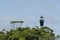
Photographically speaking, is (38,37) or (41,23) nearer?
(38,37)

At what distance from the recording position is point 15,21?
65.2 meters

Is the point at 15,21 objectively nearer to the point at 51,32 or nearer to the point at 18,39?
the point at 51,32

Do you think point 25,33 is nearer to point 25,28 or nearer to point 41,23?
point 25,28

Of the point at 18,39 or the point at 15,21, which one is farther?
the point at 15,21

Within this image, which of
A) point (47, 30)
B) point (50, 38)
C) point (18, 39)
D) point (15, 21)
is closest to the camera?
point (18, 39)

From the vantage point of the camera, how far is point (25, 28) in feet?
176

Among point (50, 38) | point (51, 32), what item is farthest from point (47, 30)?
point (50, 38)

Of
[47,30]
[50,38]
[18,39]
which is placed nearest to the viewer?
[18,39]

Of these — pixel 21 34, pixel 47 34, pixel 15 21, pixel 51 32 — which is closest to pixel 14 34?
pixel 21 34

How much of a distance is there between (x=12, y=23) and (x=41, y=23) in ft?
22.5

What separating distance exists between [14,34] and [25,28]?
354cm

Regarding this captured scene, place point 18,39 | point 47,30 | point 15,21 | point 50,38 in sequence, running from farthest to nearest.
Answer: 1. point 15,21
2. point 47,30
3. point 50,38
4. point 18,39

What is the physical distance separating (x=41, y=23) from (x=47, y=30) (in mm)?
9739

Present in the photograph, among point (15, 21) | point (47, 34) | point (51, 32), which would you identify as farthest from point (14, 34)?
point (15, 21)
